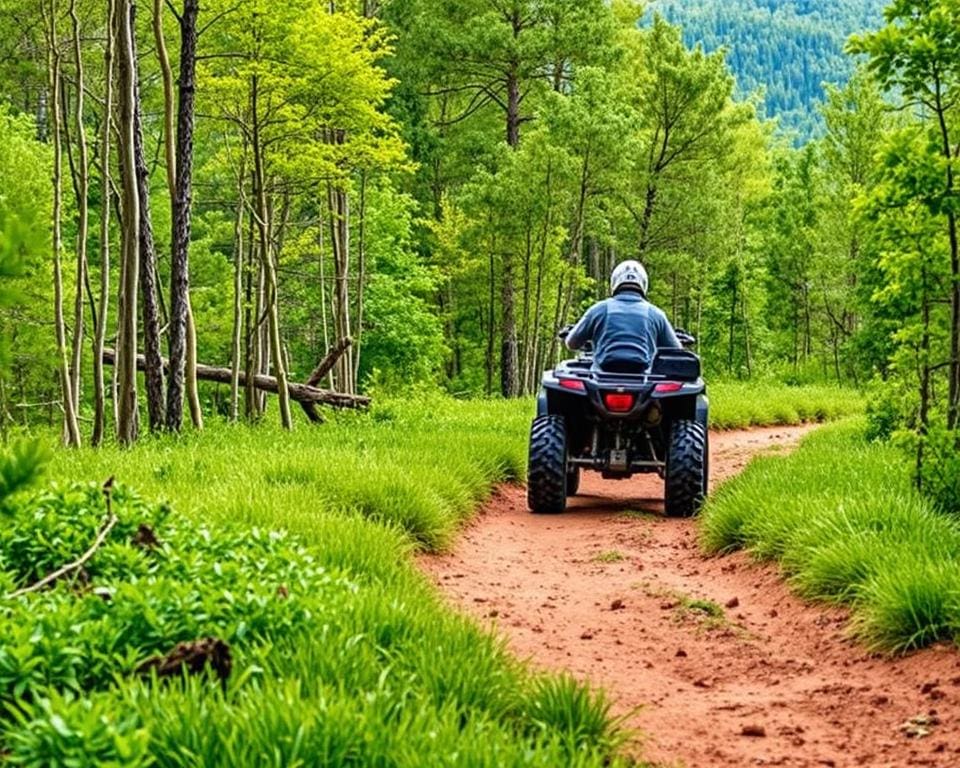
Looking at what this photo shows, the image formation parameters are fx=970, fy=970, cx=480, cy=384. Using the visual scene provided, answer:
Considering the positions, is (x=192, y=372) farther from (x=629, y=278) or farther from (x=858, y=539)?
(x=858, y=539)

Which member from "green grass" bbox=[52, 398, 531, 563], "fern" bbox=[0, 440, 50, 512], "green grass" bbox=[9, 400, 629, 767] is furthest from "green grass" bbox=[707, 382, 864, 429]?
"fern" bbox=[0, 440, 50, 512]

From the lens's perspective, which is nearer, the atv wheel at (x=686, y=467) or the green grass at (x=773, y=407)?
the atv wheel at (x=686, y=467)

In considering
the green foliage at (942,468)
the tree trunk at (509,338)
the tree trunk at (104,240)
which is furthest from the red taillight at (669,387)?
the tree trunk at (509,338)

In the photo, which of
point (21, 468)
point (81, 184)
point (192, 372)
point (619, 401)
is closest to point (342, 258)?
point (81, 184)

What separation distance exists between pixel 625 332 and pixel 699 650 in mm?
4251

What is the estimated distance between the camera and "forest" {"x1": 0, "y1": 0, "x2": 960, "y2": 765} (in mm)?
3027

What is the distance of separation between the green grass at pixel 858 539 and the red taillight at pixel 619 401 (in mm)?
1031

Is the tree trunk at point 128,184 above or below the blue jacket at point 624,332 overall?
above

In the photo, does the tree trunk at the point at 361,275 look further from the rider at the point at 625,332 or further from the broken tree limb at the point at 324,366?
the rider at the point at 625,332

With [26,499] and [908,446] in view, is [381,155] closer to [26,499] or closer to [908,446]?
[908,446]

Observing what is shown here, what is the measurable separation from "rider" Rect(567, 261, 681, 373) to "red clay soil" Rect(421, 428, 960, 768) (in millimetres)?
1471

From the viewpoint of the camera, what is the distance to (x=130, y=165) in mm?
11109

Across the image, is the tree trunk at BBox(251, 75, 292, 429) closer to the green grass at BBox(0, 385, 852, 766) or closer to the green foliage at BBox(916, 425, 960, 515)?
the green grass at BBox(0, 385, 852, 766)

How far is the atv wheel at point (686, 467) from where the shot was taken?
26.4 feet
